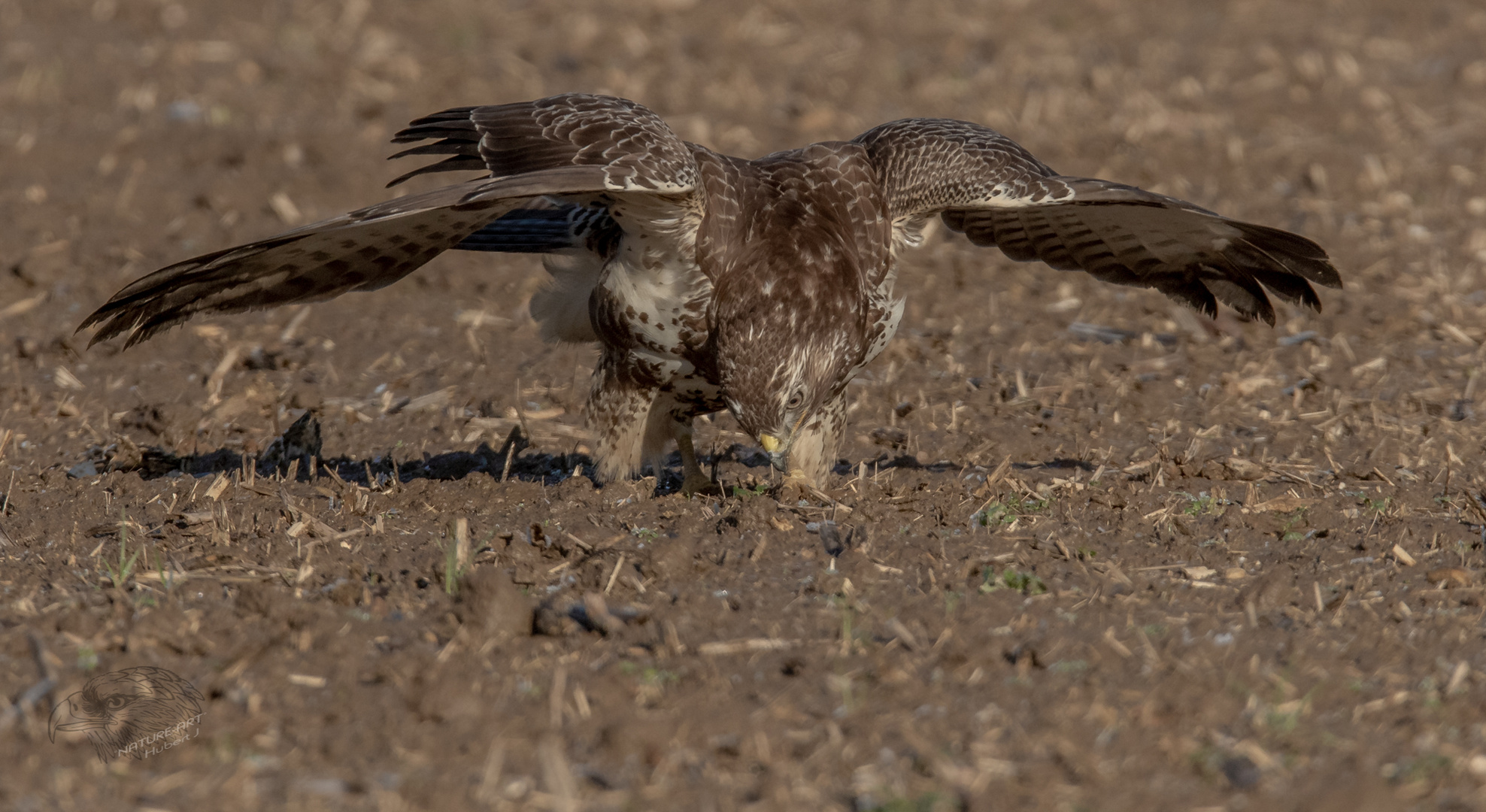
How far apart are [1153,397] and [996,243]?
1403mm

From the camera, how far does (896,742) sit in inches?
145

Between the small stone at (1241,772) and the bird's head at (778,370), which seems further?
the bird's head at (778,370)

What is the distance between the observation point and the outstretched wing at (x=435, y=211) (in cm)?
473

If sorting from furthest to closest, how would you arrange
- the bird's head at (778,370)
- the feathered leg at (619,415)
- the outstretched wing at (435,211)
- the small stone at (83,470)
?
the small stone at (83,470), the feathered leg at (619,415), the bird's head at (778,370), the outstretched wing at (435,211)

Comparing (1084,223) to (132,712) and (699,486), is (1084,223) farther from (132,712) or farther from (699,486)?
(132,712)

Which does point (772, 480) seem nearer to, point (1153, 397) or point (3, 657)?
point (1153, 397)

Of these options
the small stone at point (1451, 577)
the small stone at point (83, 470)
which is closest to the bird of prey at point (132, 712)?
the small stone at point (83, 470)

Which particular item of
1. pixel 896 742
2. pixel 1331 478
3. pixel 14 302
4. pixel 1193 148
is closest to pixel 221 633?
pixel 896 742

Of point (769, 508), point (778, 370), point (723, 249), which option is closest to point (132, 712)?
point (769, 508)

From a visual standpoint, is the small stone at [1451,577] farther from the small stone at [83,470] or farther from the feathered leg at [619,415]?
the small stone at [83,470]

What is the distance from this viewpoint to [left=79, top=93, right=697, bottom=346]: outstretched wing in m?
4.73

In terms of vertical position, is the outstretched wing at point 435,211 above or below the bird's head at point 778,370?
above

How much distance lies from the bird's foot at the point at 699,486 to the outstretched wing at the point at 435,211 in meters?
1.45

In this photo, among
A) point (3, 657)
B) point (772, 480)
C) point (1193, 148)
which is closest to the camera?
point (3, 657)
